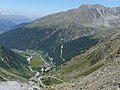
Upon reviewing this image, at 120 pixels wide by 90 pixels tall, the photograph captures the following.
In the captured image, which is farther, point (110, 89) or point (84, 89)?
point (84, 89)

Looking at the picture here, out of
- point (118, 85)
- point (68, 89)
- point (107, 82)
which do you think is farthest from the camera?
point (68, 89)

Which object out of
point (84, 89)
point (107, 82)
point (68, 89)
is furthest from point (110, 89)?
point (68, 89)

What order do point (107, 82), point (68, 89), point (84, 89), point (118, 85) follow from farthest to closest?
1. point (68, 89)
2. point (84, 89)
3. point (107, 82)
4. point (118, 85)

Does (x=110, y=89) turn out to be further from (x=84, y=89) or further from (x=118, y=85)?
(x=84, y=89)

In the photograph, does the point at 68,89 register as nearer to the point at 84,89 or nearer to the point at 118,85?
the point at 84,89

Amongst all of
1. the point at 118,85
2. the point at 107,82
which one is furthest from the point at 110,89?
the point at 107,82

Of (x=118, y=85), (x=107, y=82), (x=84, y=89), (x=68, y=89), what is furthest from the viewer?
(x=68, y=89)

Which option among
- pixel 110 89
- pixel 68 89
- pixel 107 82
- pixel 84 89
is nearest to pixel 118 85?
pixel 110 89

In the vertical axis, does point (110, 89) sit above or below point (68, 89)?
below
